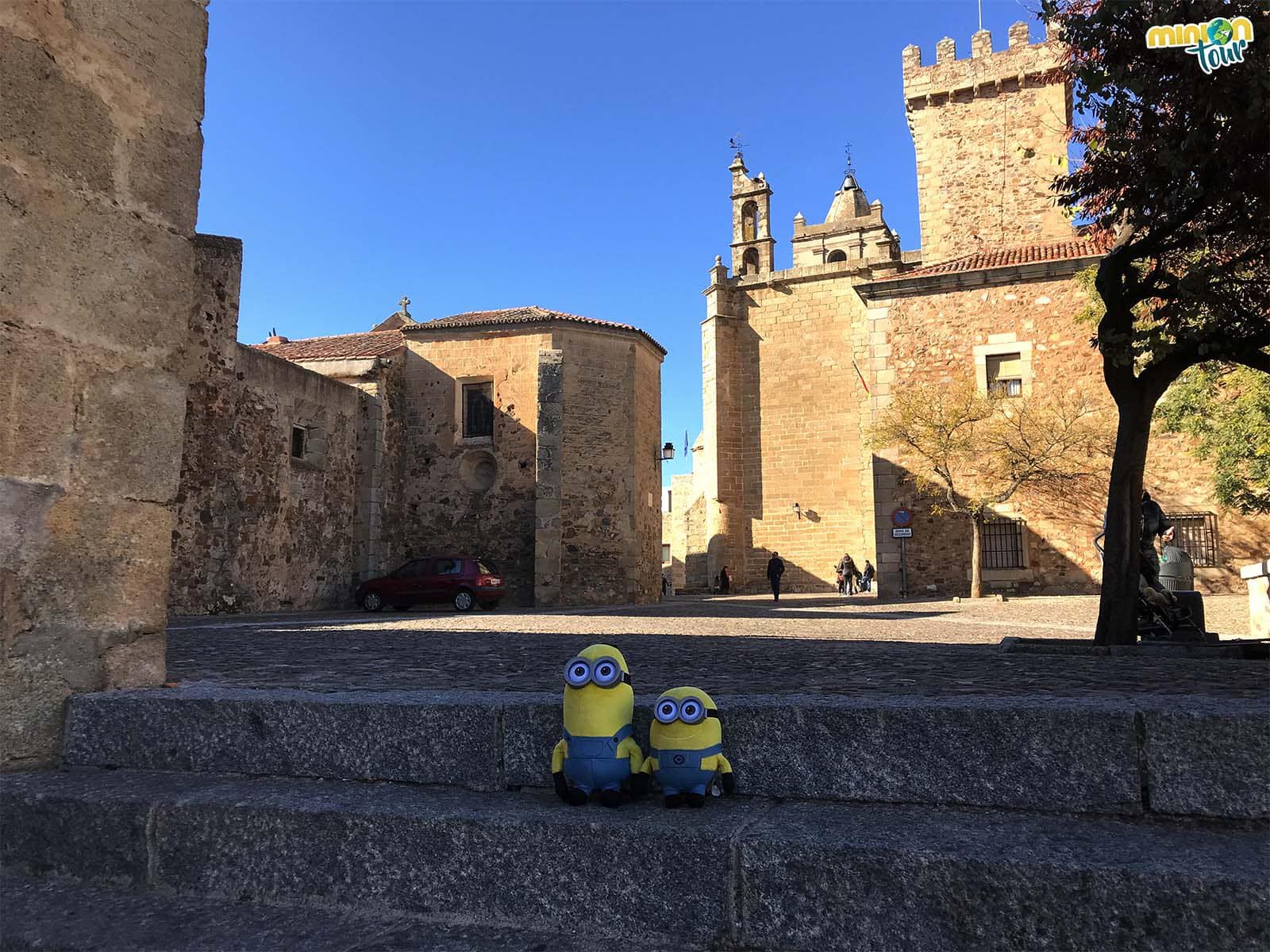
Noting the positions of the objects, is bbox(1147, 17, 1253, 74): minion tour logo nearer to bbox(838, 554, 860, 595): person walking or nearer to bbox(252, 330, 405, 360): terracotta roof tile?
bbox(252, 330, 405, 360): terracotta roof tile

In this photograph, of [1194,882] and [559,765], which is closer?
[1194,882]

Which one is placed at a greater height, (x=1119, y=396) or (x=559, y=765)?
(x=1119, y=396)

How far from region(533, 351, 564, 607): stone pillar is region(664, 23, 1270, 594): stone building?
7.89 meters

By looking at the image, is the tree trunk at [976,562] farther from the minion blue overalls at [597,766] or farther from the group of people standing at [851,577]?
the minion blue overalls at [597,766]

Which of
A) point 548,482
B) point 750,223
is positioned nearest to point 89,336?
point 548,482

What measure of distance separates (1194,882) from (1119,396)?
5523mm

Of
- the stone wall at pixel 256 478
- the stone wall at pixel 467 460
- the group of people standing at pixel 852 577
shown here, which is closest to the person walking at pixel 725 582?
the group of people standing at pixel 852 577

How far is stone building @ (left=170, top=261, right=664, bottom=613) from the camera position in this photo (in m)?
18.9

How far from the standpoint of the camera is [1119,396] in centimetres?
624

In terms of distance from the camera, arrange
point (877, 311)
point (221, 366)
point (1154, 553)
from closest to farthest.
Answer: point (1154, 553) < point (221, 366) < point (877, 311)

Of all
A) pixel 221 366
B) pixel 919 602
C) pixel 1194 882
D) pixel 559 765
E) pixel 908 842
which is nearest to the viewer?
pixel 1194 882

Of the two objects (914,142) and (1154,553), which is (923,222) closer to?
(914,142)

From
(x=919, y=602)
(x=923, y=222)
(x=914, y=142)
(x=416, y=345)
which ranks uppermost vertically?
(x=914, y=142)

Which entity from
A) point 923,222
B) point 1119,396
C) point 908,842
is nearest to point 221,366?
point 1119,396
